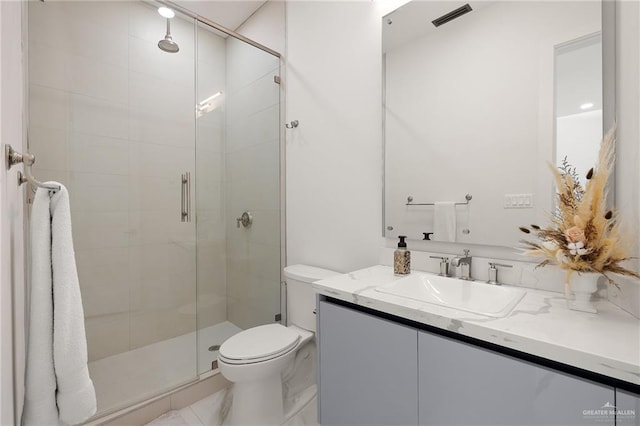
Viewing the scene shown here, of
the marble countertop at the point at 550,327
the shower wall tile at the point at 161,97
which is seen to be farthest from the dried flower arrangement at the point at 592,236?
the shower wall tile at the point at 161,97

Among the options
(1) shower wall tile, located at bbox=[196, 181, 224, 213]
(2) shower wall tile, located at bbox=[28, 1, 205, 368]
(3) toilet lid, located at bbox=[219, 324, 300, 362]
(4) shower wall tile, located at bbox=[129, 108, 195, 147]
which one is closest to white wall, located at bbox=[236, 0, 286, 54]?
(2) shower wall tile, located at bbox=[28, 1, 205, 368]

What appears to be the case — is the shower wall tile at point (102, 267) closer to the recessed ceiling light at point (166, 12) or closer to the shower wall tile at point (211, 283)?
the shower wall tile at point (211, 283)

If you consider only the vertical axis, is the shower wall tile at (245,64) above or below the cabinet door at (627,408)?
above

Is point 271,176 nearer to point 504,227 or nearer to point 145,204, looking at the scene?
point 145,204

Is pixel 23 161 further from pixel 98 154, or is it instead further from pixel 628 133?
pixel 628 133

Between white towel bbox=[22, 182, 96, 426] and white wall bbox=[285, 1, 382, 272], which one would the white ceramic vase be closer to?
white wall bbox=[285, 1, 382, 272]

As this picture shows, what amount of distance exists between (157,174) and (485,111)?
209cm

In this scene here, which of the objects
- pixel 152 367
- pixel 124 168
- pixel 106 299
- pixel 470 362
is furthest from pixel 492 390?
pixel 124 168

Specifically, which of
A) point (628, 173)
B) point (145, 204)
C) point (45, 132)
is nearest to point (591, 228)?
point (628, 173)

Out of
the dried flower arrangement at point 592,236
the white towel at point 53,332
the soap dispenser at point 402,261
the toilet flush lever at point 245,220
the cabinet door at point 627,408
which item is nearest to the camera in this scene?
the cabinet door at point 627,408

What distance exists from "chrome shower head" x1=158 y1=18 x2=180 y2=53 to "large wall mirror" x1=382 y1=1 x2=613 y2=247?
1.43m

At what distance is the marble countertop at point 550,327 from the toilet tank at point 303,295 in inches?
24.7

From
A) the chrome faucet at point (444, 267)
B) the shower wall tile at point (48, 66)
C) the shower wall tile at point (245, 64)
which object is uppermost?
the shower wall tile at point (245, 64)

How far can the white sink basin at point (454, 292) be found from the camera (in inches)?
41.6
